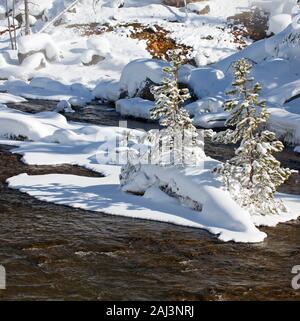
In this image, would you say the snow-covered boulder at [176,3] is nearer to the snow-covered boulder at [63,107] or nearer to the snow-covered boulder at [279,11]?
the snow-covered boulder at [279,11]

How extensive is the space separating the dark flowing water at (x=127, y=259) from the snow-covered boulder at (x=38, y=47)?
25311mm

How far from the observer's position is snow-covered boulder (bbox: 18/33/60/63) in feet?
120

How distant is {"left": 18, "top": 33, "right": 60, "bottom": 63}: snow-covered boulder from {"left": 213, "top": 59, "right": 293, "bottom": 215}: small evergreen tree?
26788 millimetres

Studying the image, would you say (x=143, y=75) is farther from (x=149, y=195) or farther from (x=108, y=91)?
(x=149, y=195)

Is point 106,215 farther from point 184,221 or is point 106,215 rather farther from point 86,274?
point 86,274

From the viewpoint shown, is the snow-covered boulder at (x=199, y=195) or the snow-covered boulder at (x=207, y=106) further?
the snow-covered boulder at (x=207, y=106)

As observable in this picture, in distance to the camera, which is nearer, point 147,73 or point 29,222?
point 29,222

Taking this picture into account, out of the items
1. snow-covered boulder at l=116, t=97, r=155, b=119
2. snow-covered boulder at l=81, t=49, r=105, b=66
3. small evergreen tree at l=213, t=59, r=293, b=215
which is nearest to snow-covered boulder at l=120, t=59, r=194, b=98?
snow-covered boulder at l=116, t=97, r=155, b=119

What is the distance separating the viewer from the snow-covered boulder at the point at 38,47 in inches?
1441

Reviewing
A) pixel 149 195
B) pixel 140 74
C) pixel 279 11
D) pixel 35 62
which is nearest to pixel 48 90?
pixel 35 62

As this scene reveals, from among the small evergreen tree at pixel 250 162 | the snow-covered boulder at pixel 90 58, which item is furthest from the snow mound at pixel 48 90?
the small evergreen tree at pixel 250 162
